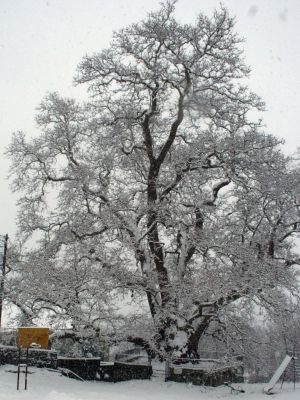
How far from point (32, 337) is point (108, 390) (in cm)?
420

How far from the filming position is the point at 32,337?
51.3 feet

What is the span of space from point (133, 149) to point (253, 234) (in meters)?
7.15

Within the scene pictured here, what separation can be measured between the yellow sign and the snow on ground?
1.28 meters

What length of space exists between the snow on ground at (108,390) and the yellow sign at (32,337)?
1.28m

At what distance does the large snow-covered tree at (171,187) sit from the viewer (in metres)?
21.6

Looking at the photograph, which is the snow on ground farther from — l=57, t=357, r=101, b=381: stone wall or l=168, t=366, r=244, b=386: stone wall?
l=57, t=357, r=101, b=381: stone wall

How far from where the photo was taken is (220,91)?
23.6 meters

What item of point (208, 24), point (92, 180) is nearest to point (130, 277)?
point (92, 180)

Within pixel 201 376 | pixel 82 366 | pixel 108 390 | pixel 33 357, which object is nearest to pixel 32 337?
pixel 108 390

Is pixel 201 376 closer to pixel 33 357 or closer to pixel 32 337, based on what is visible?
pixel 33 357

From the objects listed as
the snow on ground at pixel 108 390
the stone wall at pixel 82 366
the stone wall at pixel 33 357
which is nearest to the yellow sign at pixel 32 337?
the snow on ground at pixel 108 390

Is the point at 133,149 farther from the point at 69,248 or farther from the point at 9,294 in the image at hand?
the point at 9,294

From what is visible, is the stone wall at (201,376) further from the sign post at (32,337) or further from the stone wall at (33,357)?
the sign post at (32,337)

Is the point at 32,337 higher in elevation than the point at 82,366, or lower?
higher
